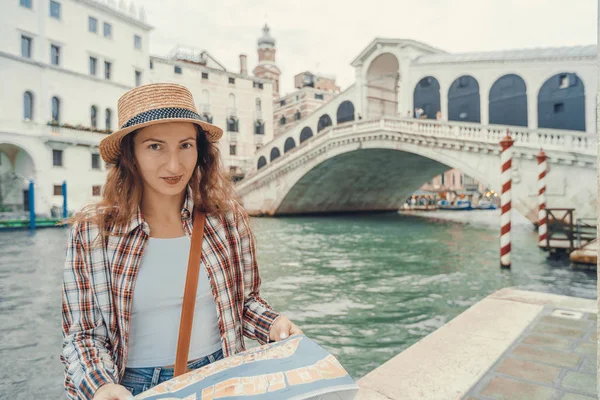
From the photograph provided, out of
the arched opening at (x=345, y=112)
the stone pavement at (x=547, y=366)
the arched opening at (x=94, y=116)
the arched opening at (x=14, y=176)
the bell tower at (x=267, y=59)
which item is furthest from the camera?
the bell tower at (x=267, y=59)

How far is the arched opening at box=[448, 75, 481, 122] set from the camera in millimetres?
13250

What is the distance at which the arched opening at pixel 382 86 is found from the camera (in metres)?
17.0

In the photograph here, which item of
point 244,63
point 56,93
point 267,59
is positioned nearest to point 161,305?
point 56,93

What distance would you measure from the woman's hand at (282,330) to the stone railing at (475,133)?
9.24 metres

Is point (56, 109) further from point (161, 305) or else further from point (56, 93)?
point (161, 305)

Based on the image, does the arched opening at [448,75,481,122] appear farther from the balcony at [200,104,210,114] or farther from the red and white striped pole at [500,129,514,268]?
the balcony at [200,104,210,114]

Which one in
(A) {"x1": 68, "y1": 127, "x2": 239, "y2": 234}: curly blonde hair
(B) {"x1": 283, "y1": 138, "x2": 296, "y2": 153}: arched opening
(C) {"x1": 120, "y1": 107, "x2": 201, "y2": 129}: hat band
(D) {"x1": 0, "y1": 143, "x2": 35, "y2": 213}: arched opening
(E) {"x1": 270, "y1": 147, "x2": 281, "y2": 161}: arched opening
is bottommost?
(A) {"x1": 68, "y1": 127, "x2": 239, "y2": 234}: curly blonde hair

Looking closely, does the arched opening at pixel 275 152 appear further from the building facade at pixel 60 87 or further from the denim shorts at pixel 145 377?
the denim shorts at pixel 145 377

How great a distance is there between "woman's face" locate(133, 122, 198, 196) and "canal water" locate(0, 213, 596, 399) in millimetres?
1913

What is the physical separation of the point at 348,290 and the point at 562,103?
1004 centimetres

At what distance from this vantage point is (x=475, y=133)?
36.2 ft

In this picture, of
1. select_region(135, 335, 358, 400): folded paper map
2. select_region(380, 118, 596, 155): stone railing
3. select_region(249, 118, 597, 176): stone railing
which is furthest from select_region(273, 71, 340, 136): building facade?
select_region(135, 335, 358, 400): folded paper map

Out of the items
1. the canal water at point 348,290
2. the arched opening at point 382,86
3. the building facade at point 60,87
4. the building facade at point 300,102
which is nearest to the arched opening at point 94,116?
the building facade at point 60,87

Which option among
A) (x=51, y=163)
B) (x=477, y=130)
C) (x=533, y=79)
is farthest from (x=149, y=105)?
(x=51, y=163)
